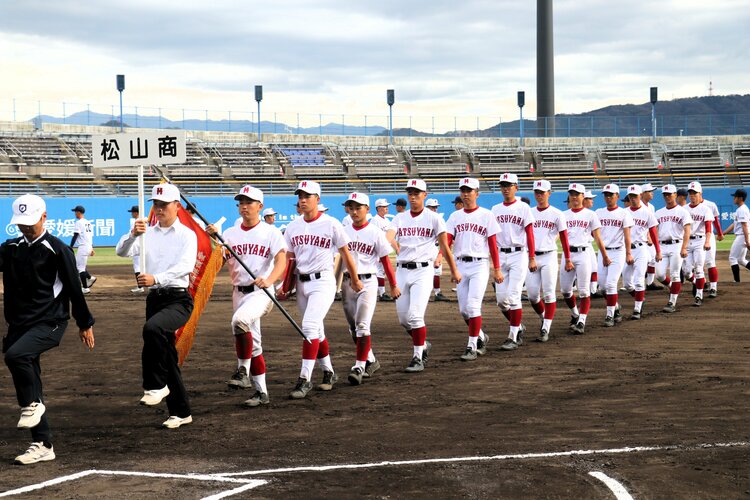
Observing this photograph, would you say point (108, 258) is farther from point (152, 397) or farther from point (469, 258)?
point (152, 397)

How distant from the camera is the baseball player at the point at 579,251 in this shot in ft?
49.3

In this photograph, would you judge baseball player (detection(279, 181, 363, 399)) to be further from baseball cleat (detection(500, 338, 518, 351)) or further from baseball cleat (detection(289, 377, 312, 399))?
baseball cleat (detection(500, 338, 518, 351))

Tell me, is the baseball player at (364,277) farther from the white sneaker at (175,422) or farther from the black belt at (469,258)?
the white sneaker at (175,422)

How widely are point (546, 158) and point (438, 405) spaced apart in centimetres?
5073

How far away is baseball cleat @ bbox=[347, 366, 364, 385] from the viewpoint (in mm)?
10445

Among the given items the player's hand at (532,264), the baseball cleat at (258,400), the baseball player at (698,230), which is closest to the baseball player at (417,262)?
the player's hand at (532,264)

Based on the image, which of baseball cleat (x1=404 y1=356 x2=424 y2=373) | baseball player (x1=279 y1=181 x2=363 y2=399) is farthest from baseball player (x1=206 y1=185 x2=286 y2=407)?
baseball cleat (x1=404 y1=356 x2=424 y2=373)

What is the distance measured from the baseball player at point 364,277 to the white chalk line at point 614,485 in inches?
177

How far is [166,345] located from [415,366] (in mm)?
3945

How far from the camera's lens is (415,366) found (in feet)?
37.2

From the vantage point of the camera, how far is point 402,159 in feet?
191

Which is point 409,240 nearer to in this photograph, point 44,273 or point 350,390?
point 350,390

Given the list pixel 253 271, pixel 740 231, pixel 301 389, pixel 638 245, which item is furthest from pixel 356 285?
pixel 740 231

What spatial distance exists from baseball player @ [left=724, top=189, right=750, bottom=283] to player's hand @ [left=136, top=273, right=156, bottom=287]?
14.9m
